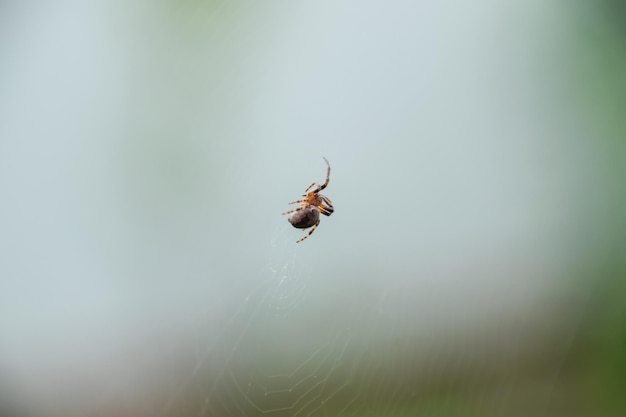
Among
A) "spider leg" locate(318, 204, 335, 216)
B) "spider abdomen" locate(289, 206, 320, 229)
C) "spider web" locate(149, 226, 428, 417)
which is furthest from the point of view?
"spider leg" locate(318, 204, 335, 216)

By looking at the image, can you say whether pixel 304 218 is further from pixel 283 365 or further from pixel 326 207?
pixel 283 365

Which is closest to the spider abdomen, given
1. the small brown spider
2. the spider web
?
the small brown spider

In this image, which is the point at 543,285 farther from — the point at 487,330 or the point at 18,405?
the point at 18,405

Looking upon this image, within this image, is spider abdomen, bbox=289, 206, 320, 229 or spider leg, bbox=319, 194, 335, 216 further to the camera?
spider leg, bbox=319, 194, 335, 216

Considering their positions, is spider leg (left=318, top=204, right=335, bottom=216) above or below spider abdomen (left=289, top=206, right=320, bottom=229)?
above

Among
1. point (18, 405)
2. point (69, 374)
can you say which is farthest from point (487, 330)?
point (18, 405)

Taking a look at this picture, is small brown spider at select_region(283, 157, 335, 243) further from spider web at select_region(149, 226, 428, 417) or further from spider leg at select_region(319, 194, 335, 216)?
spider web at select_region(149, 226, 428, 417)

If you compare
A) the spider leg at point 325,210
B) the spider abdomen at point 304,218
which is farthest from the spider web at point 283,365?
the spider leg at point 325,210
